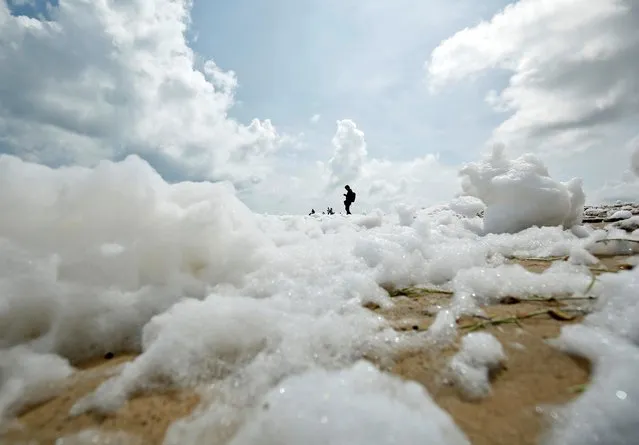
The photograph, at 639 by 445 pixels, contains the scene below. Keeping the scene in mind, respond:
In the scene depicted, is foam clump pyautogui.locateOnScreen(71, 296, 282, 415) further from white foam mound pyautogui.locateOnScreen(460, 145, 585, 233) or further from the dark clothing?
the dark clothing

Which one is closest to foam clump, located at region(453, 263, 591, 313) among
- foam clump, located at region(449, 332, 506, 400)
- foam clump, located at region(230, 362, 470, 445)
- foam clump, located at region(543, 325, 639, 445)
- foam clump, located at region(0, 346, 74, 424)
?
foam clump, located at region(449, 332, 506, 400)

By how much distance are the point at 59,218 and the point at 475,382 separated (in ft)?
8.85

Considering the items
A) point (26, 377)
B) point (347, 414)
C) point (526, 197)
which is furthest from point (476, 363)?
point (526, 197)

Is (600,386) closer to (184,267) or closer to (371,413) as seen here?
(371,413)

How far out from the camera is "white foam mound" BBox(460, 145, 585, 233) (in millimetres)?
5199

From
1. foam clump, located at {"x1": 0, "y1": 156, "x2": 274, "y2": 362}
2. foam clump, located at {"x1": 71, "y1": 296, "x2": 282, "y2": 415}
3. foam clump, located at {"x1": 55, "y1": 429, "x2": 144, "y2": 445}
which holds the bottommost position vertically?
foam clump, located at {"x1": 55, "y1": 429, "x2": 144, "y2": 445}

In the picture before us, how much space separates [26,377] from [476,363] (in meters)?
1.92

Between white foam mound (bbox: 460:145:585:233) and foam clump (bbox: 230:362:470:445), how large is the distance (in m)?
4.95

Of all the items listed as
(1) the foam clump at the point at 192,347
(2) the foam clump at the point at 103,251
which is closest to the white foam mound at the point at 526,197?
(2) the foam clump at the point at 103,251

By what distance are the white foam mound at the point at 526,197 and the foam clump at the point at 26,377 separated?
18.6ft

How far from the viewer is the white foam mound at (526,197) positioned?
520 cm

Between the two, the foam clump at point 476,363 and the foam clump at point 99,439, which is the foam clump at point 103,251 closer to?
the foam clump at point 99,439

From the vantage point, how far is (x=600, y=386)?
1183 mm

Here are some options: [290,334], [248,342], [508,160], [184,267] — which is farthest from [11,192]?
[508,160]
